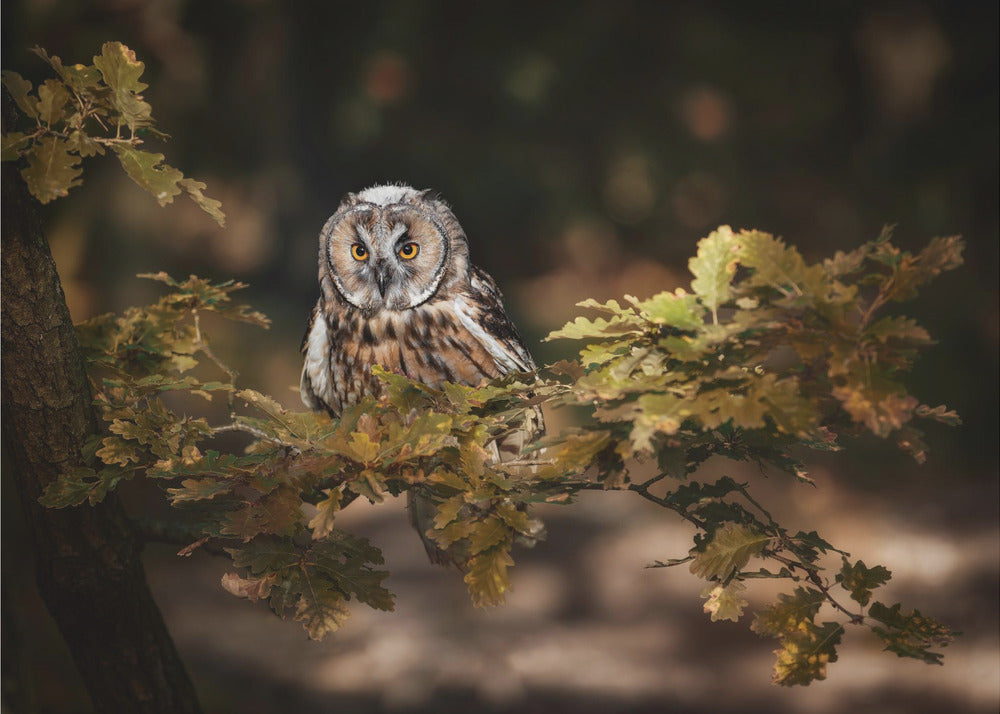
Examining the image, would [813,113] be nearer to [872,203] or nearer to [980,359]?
[872,203]

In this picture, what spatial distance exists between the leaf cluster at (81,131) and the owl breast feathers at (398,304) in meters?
0.29

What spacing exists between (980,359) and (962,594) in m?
0.87

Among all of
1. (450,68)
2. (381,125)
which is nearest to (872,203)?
(450,68)

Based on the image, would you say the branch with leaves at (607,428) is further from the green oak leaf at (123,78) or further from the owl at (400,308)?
the owl at (400,308)

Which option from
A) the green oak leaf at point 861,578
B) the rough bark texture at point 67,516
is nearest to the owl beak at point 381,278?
the rough bark texture at point 67,516

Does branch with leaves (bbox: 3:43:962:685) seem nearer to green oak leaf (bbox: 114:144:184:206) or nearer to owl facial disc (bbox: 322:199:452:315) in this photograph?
green oak leaf (bbox: 114:144:184:206)

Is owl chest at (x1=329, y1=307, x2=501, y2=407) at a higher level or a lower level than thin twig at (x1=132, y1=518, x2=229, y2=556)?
higher

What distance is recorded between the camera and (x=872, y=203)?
10.5 feet

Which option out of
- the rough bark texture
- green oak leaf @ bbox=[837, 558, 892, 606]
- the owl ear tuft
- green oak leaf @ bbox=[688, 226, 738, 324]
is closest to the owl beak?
the owl ear tuft

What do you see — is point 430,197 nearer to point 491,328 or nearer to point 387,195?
point 387,195

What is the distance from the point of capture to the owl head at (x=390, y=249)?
42.4 inches

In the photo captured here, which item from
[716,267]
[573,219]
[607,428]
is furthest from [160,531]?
[573,219]

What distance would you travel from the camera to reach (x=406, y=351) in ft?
3.73

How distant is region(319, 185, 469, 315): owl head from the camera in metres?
1.08
